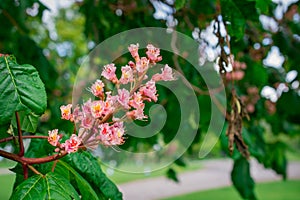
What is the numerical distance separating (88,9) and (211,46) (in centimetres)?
73

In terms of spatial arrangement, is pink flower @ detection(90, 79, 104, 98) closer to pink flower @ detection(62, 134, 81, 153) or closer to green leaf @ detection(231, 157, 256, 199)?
pink flower @ detection(62, 134, 81, 153)

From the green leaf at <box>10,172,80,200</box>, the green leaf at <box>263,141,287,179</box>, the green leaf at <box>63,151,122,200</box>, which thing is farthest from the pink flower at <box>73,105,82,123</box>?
the green leaf at <box>263,141,287,179</box>

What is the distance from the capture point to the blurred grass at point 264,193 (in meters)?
8.95

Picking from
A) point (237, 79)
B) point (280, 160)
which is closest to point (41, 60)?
point (237, 79)

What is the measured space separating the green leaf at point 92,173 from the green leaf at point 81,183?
49 millimetres

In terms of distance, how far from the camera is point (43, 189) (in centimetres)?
76

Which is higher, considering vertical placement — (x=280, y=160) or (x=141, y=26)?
(x=141, y=26)

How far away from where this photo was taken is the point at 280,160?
9.50 feet

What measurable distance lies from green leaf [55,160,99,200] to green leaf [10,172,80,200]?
0.31 ft

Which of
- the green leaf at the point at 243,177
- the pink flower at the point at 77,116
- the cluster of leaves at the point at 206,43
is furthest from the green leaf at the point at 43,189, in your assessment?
the green leaf at the point at 243,177

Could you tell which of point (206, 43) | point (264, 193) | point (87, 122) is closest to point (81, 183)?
point (87, 122)

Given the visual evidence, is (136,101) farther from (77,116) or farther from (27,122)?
(27,122)

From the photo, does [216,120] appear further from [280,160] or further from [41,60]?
[280,160]

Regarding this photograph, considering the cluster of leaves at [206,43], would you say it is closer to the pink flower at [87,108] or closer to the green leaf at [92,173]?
the green leaf at [92,173]
